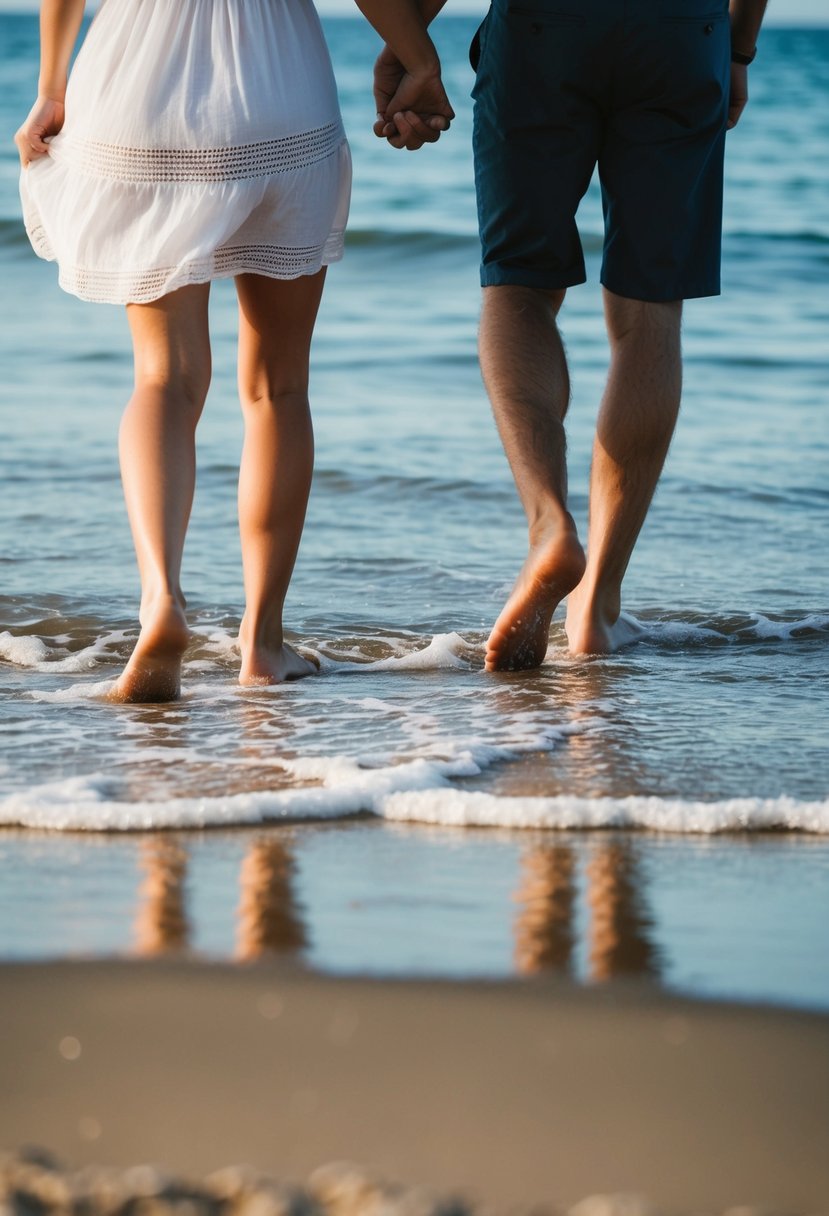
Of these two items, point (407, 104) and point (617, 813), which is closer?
point (617, 813)

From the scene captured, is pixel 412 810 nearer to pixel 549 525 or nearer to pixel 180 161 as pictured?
pixel 549 525

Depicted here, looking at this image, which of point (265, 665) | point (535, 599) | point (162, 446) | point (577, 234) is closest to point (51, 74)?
point (162, 446)

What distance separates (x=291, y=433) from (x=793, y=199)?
48.6 ft

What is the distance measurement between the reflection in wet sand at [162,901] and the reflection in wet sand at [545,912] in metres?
0.33

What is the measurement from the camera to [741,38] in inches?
126

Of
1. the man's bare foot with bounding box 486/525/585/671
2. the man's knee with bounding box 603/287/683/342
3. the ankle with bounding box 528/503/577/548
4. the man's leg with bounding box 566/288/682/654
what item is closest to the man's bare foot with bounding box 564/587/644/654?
the man's leg with bounding box 566/288/682/654

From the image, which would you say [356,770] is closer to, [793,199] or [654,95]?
[654,95]

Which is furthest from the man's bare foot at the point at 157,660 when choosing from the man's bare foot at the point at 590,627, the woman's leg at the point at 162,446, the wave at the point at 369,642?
the man's bare foot at the point at 590,627

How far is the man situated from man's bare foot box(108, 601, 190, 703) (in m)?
0.59

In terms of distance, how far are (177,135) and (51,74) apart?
0.27m

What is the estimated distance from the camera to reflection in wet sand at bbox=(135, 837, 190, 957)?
1.55 m

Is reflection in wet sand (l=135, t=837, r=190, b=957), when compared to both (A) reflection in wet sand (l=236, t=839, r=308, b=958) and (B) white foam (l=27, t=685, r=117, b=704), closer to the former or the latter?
(A) reflection in wet sand (l=236, t=839, r=308, b=958)

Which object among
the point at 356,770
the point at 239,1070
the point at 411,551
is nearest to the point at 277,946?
the point at 239,1070

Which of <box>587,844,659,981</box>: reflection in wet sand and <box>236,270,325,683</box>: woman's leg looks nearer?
<box>587,844,659,981</box>: reflection in wet sand
